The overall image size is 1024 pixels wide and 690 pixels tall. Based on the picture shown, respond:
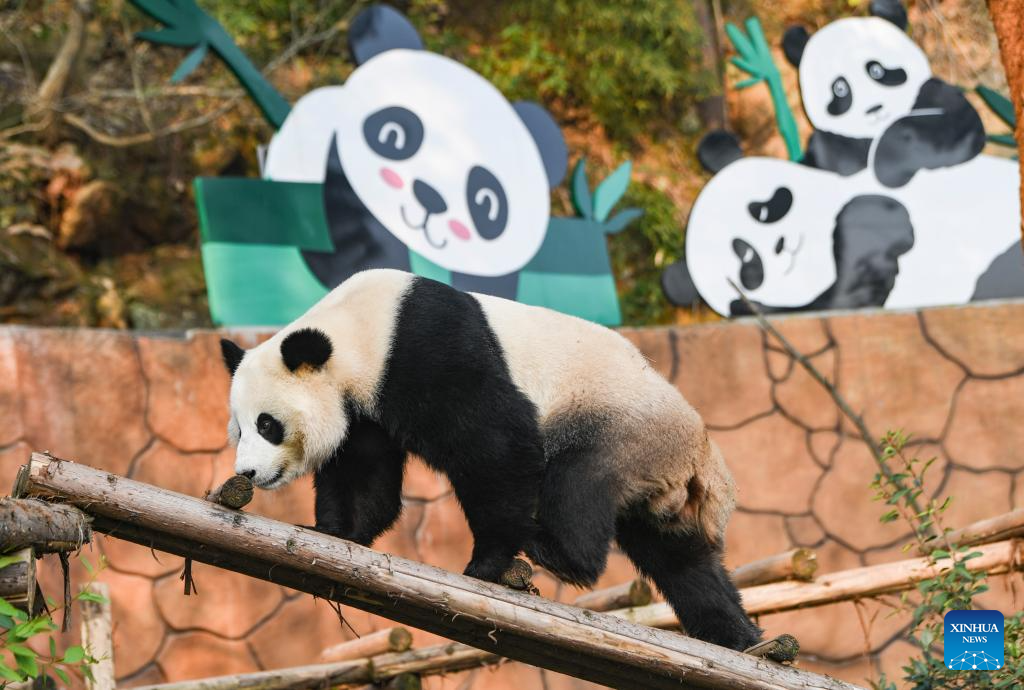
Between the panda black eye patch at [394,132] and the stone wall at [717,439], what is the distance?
1195mm

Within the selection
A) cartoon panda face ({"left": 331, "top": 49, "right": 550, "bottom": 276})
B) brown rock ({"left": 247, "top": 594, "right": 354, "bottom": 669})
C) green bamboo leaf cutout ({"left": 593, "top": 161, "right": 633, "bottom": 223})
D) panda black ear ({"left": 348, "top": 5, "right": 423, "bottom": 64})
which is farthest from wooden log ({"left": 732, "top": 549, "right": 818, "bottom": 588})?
panda black ear ({"left": 348, "top": 5, "right": 423, "bottom": 64})

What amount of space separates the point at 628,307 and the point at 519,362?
246 inches

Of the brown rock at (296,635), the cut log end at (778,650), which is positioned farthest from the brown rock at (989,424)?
the cut log end at (778,650)

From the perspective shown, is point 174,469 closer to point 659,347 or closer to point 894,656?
point 659,347

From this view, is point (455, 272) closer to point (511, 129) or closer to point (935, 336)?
point (511, 129)

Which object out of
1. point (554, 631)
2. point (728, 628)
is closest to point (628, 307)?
point (728, 628)

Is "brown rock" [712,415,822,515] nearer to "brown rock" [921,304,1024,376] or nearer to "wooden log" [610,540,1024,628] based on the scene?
"brown rock" [921,304,1024,376]

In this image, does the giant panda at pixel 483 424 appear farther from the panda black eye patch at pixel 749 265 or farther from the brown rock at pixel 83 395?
the panda black eye patch at pixel 749 265

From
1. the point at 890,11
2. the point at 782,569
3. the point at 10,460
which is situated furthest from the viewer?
the point at 890,11

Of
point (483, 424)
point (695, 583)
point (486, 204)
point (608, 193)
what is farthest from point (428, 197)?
point (483, 424)

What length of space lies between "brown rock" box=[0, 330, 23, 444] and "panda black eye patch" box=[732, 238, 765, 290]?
12.0 ft

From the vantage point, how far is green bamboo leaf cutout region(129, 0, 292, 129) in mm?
5402

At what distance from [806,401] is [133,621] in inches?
132

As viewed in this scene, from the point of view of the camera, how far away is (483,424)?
281 centimetres
